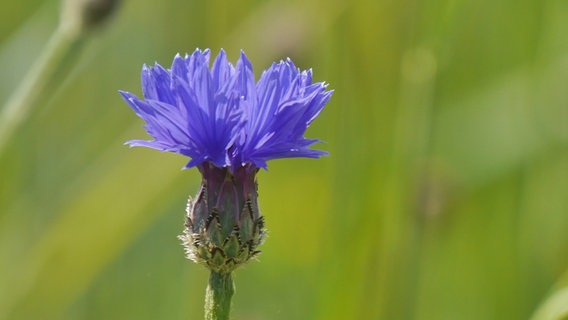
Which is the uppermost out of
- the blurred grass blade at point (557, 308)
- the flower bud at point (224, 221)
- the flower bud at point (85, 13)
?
the flower bud at point (85, 13)

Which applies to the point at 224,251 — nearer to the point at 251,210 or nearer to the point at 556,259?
the point at 251,210

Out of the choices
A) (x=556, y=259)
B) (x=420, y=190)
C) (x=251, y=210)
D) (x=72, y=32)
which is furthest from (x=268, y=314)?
(x=251, y=210)

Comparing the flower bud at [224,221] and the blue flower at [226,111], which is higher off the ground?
the blue flower at [226,111]

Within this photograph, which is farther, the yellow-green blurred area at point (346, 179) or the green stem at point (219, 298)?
the yellow-green blurred area at point (346, 179)

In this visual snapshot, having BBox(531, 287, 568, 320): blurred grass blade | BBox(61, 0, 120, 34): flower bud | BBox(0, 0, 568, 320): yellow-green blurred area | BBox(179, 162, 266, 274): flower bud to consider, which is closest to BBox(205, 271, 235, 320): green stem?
BBox(179, 162, 266, 274): flower bud

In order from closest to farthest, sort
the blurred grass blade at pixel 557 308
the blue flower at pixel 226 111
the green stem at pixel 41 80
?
1. the blue flower at pixel 226 111
2. the blurred grass blade at pixel 557 308
3. the green stem at pixel 41 80

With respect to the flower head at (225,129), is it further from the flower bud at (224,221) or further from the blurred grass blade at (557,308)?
the blurred grass blade at (557,308)

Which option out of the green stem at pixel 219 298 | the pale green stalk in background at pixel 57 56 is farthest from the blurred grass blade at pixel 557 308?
the pale green stalk in background at pixel 57 56

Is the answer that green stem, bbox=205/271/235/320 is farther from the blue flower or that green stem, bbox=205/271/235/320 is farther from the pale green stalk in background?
the pale green stalk in background
